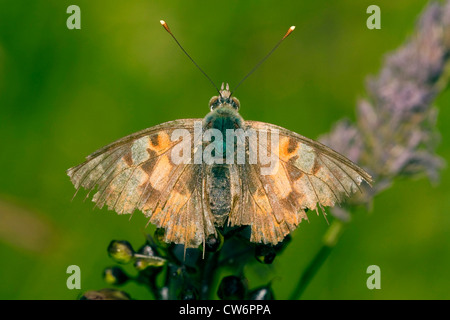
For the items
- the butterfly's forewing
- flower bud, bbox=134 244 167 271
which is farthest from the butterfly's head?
flower bud, bbox=134 244 167 271

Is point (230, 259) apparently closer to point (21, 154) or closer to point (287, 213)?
point (287, 213)

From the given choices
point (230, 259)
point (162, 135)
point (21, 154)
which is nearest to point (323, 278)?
point (230, 259)

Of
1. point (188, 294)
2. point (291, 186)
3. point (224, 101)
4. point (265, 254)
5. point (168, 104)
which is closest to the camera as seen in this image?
point (188, 294)

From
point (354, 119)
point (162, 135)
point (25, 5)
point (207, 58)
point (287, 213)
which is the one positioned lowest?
point (287, 213)

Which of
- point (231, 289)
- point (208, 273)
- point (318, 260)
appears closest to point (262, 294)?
point (231, 289)

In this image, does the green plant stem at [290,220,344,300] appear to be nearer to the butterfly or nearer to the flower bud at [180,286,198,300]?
the butterfly

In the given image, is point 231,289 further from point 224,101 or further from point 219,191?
point 224,101
